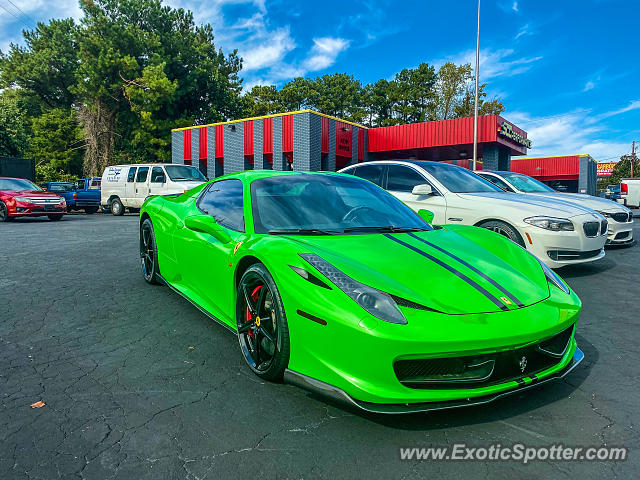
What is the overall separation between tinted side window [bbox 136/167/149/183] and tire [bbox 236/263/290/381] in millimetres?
14663

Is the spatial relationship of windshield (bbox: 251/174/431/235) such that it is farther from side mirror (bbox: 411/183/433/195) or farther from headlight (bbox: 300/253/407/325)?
side mirror (bbox: 411/183/433/195)

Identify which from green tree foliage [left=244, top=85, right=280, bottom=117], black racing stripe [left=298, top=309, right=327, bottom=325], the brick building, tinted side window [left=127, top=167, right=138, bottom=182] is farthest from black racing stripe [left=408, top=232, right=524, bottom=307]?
green tree foliage [left=244, top=85, right=280, bottom=117]

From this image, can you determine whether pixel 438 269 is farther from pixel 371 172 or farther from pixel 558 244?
pixel 371 172

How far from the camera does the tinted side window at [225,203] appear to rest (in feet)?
10.6

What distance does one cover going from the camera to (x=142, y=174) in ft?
53.3

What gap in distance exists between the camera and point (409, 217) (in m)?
3.51

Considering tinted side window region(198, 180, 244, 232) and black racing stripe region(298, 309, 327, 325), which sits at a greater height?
tinted side window region(198, 180, 244, 232)

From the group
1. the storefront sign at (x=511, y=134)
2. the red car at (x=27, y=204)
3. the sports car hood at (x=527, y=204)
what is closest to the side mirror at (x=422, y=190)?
the sports car hood at (x=527, y=204)

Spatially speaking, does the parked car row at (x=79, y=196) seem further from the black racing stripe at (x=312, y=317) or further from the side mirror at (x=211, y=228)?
the black racing stripe at (x=312, y=317)

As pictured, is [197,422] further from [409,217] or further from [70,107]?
[70,107]

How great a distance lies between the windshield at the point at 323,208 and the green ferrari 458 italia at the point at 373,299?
0.04 feet

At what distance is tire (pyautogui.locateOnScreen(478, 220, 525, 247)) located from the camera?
5.47 metres

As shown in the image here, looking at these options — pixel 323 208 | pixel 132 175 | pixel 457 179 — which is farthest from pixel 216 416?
pixel 132 175

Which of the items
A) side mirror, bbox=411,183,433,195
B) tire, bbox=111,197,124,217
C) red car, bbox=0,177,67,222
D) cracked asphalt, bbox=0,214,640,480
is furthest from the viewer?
tire, bbox=111,197,124,217
